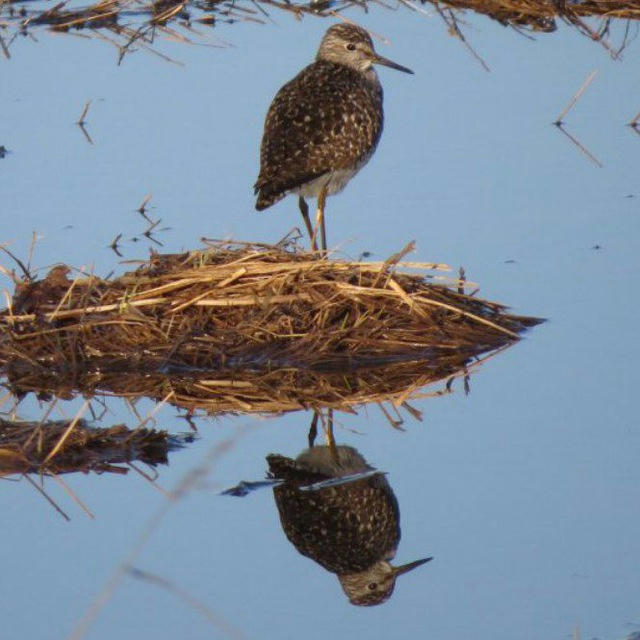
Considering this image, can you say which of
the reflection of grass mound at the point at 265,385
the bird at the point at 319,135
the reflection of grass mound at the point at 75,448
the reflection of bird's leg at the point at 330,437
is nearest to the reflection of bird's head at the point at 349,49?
Result: the bird at the point at 319,135

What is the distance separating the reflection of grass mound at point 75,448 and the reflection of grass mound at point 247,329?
22.3 inches

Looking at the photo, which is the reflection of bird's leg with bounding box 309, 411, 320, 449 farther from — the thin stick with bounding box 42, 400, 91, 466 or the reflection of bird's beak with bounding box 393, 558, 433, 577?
the reflection of bird's beak with bounding box 393, 558, 433, 577

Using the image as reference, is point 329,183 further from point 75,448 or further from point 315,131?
point 75,448

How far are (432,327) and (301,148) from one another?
1591mm

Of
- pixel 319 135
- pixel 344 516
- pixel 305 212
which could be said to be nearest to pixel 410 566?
pixel 344 516

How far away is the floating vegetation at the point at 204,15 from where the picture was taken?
12297mm

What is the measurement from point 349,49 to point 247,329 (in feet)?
8.94

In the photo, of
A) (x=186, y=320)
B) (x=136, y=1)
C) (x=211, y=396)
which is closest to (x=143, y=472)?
(x=211, y=396)

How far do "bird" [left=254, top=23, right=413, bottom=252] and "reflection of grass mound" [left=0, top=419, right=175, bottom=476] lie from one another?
2122 millimetres

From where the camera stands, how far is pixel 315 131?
9273 mm

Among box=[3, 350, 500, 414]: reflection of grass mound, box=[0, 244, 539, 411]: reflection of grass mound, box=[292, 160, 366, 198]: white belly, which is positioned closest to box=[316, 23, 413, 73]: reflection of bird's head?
box=[292, 160, 366, 198]: white belly

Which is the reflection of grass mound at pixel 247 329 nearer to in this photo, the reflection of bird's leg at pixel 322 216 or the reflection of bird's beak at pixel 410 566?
the reflection of bird's leg at pixel 322 216

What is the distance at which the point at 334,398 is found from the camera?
7500 mm

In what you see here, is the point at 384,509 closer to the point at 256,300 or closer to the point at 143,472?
the point at 143,472
